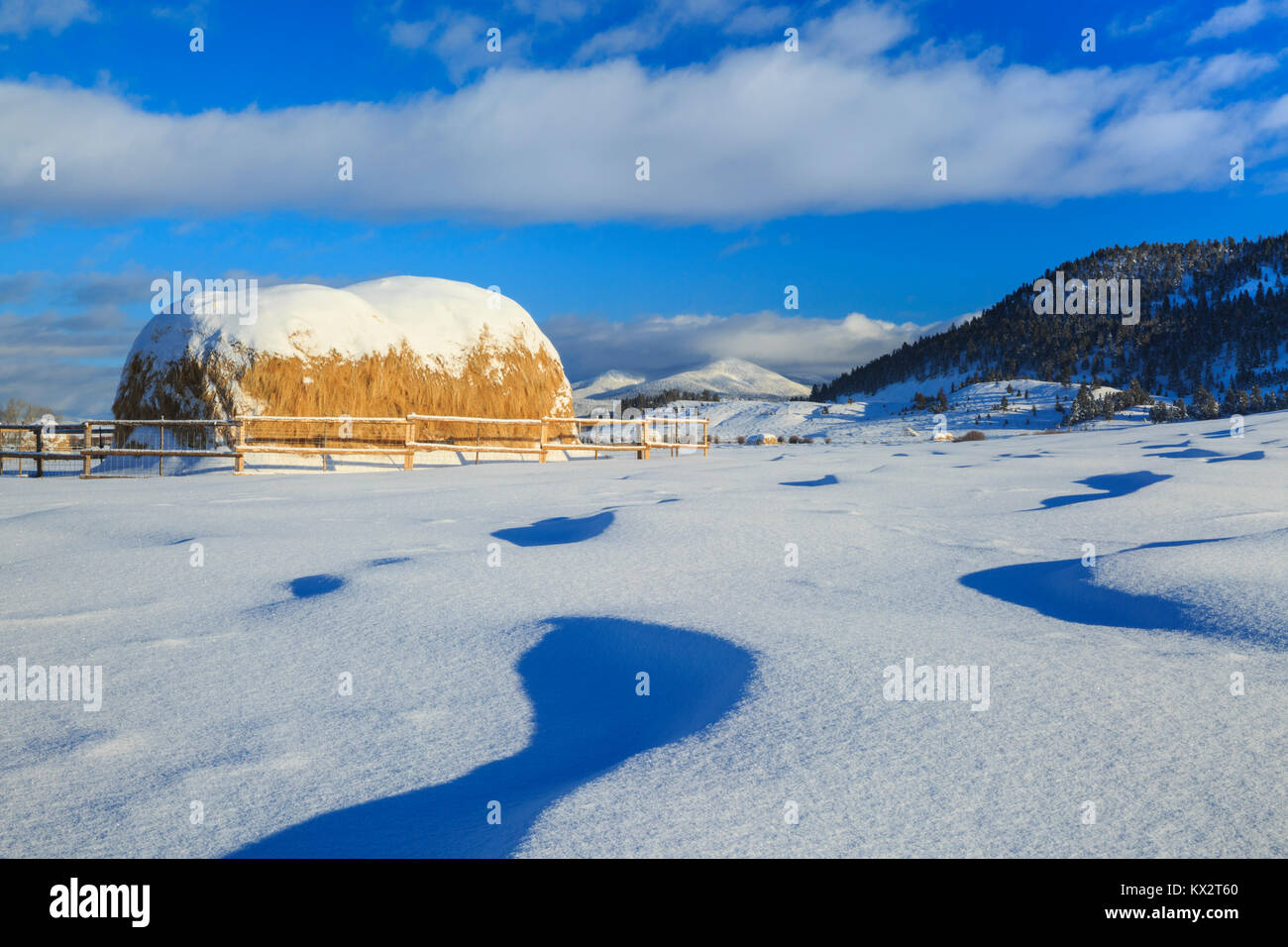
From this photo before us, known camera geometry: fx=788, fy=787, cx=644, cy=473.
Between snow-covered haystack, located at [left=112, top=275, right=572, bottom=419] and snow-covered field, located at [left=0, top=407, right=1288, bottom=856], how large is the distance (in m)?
10.8

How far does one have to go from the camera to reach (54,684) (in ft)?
9.48

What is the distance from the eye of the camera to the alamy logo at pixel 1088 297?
61.5m

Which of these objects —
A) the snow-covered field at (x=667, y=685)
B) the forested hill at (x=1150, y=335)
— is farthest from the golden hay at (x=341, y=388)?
the forested hill at (x=1150, y=335)

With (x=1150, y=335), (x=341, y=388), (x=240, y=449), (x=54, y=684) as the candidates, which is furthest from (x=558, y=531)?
(x=1150, y=335)

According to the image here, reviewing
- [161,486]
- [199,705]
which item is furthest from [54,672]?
[161,486]

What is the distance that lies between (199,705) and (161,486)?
8588mm

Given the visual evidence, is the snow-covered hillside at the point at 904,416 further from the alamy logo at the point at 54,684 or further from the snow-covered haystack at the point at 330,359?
the alamy logo at the point at 54,684

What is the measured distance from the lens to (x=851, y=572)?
4051 mm

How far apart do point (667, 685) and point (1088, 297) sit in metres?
78.1

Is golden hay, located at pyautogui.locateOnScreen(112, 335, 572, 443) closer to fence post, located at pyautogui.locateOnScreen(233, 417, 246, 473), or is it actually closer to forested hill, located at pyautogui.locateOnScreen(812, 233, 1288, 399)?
fence post, located at pyautogui.locateOnScreen(233, 417, 246, 473)
